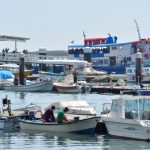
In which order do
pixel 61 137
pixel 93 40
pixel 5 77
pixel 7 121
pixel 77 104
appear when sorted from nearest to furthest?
pixel 61 137 < pixel 7 121 < pixel 77 104 < pixel 5 77 < pixel 93 40

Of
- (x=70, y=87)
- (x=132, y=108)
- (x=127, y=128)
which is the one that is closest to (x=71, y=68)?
(x=70, y=87)

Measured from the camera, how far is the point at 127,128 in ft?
107

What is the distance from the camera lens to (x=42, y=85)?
90.6 metres

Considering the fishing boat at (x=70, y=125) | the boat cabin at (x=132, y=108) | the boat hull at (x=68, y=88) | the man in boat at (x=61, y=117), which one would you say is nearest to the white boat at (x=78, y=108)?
the fishing boat at (x=70, y=125)

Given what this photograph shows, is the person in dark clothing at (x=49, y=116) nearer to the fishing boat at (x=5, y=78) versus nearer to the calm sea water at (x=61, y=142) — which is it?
the calm sea water at (x=61, y=142)

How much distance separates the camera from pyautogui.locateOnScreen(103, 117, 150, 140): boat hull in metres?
31.9

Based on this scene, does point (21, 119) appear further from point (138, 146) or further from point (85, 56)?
point (85, 56)

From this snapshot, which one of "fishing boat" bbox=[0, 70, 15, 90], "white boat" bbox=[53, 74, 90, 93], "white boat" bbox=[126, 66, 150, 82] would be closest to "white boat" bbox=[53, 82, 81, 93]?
"white boat" bbox=[53, 74, 90, 93]

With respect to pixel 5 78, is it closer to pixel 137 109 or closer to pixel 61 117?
pixel 61 117

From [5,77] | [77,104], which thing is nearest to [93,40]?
[5,77]

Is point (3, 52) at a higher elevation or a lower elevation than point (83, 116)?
higher

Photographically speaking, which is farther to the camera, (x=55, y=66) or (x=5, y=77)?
(x=55, y=66)

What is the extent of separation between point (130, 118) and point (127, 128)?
0.56 metres

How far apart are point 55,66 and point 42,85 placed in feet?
142
